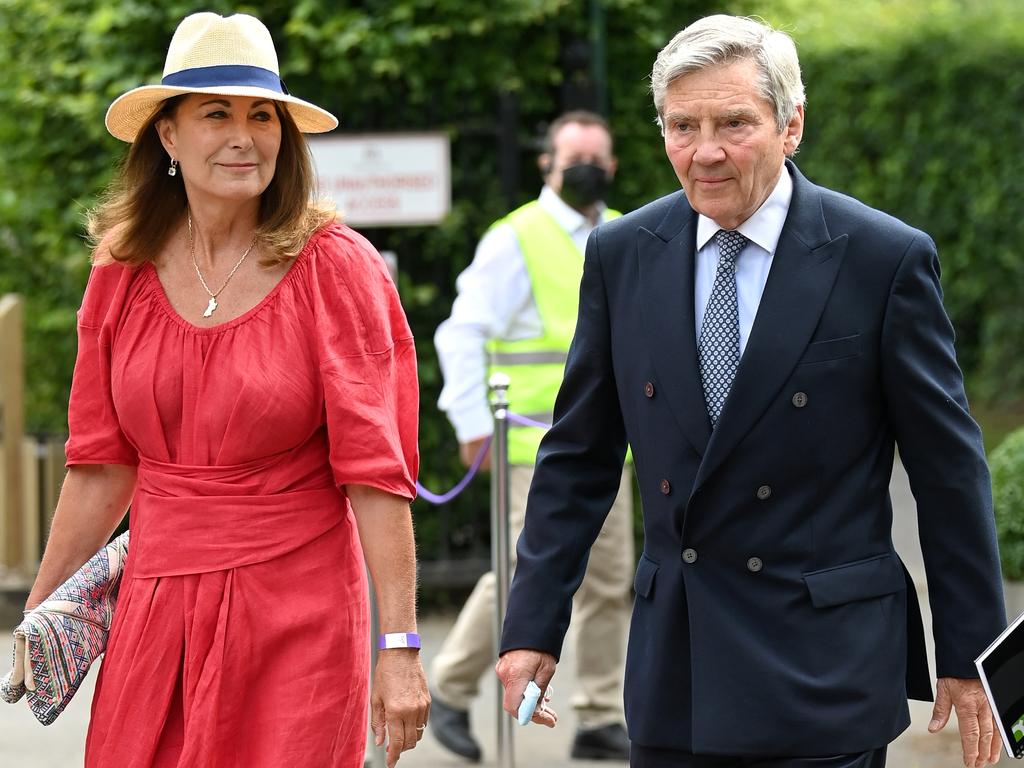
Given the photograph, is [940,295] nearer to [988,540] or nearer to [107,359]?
[988,540]

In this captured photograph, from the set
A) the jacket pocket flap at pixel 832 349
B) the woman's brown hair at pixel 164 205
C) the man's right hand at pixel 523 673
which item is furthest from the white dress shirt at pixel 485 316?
the jacket pocket flap at pixel 832 349

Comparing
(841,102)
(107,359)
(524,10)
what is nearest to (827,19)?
(841,102)

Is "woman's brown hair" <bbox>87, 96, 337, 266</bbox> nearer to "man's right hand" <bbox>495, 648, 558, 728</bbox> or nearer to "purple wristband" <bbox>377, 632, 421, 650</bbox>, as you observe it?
"purple wristband" <bbox>377, 632, 421, 650</bbox>

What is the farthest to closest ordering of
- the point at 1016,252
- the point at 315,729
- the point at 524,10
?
the point at 1016,252 < the point at 524,10 < the point at 315,729

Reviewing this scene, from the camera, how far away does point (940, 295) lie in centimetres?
312

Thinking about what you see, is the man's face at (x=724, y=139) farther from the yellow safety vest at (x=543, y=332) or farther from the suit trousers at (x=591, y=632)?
the suit trousers at (x=591, y=632)

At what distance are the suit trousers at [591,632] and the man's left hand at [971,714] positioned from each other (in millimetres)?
3029

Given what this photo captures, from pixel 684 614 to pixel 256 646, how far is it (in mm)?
839

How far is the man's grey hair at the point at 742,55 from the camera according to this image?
3090 mm

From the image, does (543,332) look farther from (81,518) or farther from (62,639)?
(62,639)

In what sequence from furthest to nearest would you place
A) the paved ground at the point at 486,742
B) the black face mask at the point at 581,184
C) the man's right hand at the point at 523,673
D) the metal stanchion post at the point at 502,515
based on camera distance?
the black face mask at the point at 581,184 → the paved ground at the point at 486,742 → the metal stanchion post at the point at 502,515 → the man's right hand at the point at 523,673

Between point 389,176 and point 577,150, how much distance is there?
1.76 m

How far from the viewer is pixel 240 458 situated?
3.40 meters

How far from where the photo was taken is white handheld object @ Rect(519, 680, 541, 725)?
10.7 ft
